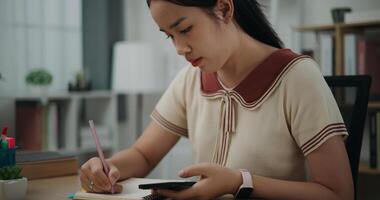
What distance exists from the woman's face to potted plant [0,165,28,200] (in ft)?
1.44

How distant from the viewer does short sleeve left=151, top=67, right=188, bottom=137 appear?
145cm

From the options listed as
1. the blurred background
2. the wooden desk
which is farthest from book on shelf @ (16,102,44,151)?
the wooden desk

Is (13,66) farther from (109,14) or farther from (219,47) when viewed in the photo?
(219,47)

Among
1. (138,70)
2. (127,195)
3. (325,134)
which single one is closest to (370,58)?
(138,70)

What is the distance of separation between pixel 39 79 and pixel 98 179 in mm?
2134

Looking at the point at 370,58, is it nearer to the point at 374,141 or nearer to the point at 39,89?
the point at 374,141

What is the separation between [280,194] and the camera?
1.04 m

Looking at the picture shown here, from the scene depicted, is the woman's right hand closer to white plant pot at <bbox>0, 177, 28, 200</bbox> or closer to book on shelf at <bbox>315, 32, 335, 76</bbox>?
white plant pot at <bbox>0, 177, 28, 200</bbox>

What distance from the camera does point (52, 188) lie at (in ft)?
4.07

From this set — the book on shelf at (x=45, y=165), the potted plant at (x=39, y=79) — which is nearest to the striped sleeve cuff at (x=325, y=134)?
the book on shelf at (x=45, y=165)

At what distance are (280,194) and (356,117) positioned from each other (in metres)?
0.32

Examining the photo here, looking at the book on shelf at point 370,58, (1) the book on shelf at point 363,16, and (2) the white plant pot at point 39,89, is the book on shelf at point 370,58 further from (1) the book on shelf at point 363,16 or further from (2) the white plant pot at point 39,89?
(2) the white plant pot at point 39,89

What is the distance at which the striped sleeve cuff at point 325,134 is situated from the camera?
1104 millimetres

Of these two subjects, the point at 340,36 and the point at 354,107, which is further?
the point at 340,36
